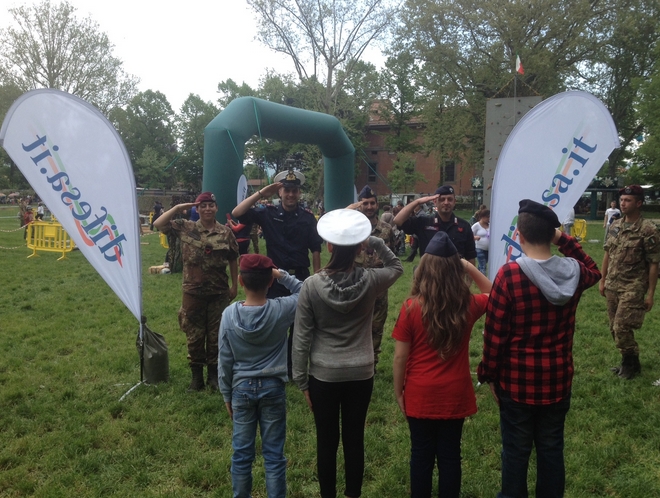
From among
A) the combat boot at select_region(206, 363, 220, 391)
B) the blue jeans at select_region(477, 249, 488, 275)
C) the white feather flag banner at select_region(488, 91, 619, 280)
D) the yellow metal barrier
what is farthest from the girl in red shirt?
the yellow metal barrier

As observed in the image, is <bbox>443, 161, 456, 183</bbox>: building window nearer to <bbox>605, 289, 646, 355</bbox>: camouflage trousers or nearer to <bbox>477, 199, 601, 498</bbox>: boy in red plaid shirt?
<bbox>605, 289, 646, 355</bbox>: camouflage trousers

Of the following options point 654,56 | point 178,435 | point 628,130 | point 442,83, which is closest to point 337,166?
point 178,435

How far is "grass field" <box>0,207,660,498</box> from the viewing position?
11.1 ft

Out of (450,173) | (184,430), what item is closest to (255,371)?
(184,430)

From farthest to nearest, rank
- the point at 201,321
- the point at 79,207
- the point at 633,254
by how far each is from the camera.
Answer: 1. the point at 633,254
2. the point at 201,321
3. the point at 79,207

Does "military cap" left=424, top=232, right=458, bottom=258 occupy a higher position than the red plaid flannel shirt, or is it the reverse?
"military cap" left=424, top=232, right=458, bottom=258

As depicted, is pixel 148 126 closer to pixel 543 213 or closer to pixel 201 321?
pixel 201 321

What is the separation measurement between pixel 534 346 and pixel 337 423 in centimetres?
113

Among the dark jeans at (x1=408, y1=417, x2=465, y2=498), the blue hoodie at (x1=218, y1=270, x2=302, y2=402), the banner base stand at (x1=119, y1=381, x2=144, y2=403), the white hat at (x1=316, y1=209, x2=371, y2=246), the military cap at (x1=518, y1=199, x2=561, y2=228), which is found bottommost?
the banner base stand at (x1=119, y1=381, x2=144, y2=403)

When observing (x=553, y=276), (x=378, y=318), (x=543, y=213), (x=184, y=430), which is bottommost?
(x=184, y=430)

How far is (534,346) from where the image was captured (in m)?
2.48

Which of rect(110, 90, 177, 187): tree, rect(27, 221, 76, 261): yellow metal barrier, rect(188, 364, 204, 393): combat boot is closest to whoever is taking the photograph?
rect(188, 364, 204, 393): combat boot

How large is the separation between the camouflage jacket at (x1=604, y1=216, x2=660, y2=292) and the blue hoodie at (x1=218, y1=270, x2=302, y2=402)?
3.71 meters

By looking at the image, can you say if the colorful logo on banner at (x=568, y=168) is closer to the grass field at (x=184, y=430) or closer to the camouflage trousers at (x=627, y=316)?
the camouflage trousers at (x=627, y=316)
